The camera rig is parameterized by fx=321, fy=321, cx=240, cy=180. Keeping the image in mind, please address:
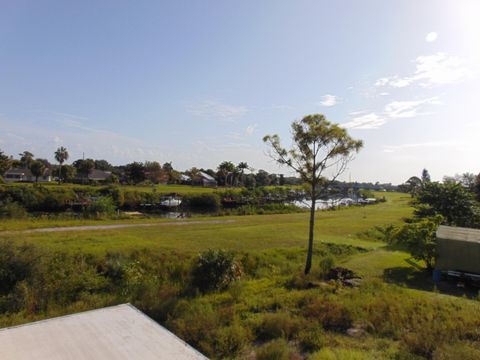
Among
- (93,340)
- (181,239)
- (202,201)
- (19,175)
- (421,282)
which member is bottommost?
(202,201)

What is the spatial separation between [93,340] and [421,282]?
13789 millimetres

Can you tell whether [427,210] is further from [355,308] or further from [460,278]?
[355,308]

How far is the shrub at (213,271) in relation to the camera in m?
12.1

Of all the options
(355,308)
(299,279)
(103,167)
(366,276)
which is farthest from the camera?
(103,167)

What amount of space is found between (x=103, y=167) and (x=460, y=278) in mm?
141545

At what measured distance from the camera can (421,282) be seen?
1440cm

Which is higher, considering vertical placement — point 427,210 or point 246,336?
point 427,210

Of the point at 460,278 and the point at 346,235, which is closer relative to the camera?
the point at 460,278

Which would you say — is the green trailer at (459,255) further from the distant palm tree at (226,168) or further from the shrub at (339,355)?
the distant palm tree at (226,168)

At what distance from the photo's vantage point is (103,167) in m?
138

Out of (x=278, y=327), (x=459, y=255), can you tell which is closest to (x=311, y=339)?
(x=278, y=327)

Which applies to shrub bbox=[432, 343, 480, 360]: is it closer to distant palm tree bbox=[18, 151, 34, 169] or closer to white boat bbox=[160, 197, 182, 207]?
white boat bbox=[160, 197, 182, 207]

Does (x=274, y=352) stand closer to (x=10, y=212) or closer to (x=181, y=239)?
(x=181, y=239)

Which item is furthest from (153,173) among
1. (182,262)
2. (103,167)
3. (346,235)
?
(182,262)
